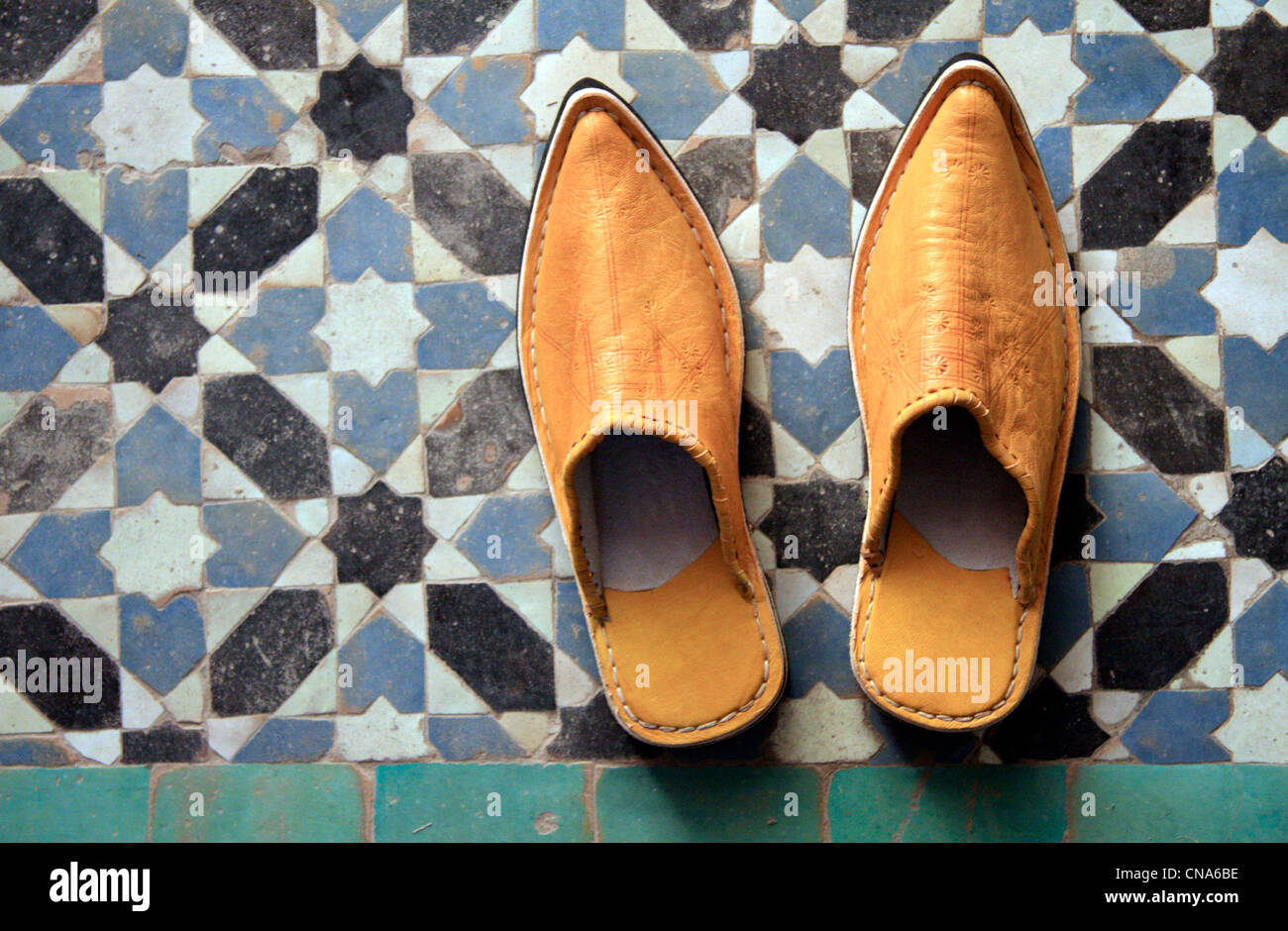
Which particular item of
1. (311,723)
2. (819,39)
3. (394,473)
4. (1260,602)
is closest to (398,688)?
(311,723)

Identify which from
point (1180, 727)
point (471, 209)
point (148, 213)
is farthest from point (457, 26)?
point (1180, 727)

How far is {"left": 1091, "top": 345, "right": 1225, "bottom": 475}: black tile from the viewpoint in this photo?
967 mm

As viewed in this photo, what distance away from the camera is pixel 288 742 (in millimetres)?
1017

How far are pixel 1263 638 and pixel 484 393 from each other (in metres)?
0.97

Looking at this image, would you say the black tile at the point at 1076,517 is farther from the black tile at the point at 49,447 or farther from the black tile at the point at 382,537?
the black tile at the point at 49,447

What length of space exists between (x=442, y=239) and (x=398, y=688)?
551 millimetres

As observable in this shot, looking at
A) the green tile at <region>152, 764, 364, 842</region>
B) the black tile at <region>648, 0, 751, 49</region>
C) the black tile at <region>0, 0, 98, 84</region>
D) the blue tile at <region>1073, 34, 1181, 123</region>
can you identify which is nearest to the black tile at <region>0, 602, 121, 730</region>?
the green tile at <region>152, 764, 364, 842</region>

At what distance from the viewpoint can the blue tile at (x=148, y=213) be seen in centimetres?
101

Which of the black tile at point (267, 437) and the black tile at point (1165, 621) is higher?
the black tile at point (267, 437)

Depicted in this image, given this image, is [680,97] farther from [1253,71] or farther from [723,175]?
[1253,71]

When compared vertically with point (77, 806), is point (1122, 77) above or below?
above

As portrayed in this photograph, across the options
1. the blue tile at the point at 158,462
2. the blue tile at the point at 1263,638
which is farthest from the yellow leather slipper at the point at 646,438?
the blue tile at the point at 1263,638

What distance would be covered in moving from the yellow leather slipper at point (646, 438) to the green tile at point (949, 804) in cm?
19

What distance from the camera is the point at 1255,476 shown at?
97 cm
